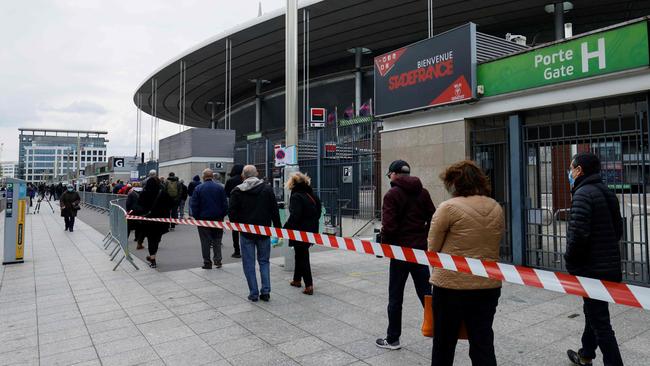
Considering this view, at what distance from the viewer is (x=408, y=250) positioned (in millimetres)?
3691

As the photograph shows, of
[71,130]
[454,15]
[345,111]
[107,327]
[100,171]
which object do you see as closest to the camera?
[107,327]

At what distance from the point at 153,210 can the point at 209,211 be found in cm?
133

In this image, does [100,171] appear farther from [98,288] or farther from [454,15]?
[98,288]

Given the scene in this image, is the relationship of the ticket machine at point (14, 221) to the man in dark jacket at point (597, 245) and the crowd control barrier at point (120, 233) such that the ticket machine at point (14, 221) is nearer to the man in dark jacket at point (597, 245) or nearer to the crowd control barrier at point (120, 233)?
the crowd control barrier at point (120, 233)

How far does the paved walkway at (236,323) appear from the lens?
3777 mm

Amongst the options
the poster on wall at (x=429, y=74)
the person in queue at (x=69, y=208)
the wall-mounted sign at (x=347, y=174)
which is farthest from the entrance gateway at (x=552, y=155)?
the person in queue at (x=69, y=208)

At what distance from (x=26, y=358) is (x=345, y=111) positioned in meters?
31.1

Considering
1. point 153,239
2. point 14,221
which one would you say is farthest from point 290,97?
point 14,221

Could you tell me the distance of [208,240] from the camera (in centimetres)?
762

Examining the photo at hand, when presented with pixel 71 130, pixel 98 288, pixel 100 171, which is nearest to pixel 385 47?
pixel 98 288

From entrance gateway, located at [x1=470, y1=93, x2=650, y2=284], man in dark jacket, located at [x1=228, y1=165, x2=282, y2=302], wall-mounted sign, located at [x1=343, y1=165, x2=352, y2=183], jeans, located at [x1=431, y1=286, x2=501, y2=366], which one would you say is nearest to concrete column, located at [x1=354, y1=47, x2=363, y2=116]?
wall-mounted sign, located at [x1=343, y1=165, x2=352, y2=183]

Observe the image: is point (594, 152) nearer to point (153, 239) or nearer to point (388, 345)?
point (388, 345)

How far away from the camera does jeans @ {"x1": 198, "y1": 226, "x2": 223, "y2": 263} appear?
759cm

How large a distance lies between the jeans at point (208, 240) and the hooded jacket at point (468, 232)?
18.6 feet
